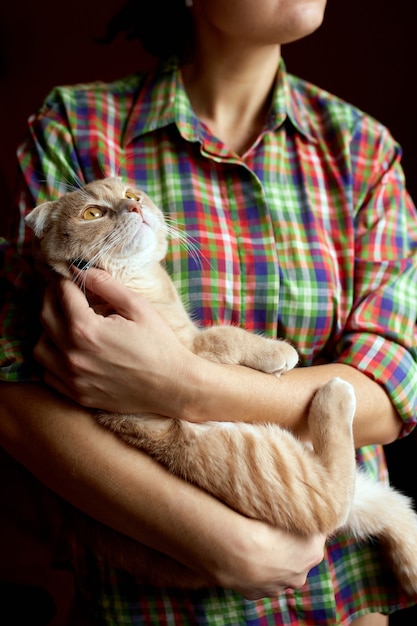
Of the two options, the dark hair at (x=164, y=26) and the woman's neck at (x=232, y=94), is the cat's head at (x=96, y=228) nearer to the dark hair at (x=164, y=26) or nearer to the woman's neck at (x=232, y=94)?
the woman's neck at (x=232, y=94)

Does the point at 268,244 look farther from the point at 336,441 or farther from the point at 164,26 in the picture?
the point at 164,26

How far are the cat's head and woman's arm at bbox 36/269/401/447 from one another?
7 cm

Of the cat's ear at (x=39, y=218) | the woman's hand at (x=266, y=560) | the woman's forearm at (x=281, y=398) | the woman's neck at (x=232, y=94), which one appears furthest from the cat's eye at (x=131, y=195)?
the woman's hand at (x=266, y=560)

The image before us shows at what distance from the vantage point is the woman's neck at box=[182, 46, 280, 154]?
132cm

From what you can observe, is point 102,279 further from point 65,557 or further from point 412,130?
point 412,130

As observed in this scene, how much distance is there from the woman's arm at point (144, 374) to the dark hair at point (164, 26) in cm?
68

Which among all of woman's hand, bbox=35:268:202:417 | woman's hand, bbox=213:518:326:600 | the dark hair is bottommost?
woman's hand, bbox=213:518:326:600

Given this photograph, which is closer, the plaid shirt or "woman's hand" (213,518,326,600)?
"woman's hand" (213,518,326,600)

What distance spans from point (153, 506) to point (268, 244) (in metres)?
0.59

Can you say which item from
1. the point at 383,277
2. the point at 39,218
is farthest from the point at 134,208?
the point at 383,277

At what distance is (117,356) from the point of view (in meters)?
1.00

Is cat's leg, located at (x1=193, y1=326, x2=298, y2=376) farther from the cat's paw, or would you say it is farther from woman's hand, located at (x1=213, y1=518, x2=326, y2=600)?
woman's hand, located at (x1=213, y1=518, x2=326, y2=600)

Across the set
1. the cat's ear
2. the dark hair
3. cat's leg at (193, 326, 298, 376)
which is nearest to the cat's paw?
cat's leg at (193, 326, 298, 376)

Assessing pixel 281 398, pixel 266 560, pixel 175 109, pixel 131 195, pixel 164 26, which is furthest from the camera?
pixel 164 26
